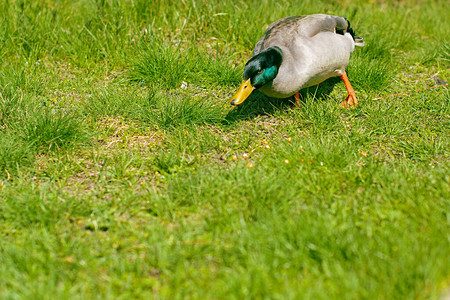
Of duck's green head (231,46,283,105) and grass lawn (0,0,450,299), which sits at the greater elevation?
duck's green head (231,46,283,105)

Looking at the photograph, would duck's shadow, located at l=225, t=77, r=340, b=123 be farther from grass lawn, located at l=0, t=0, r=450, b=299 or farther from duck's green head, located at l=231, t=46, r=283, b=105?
duck's green head, located at l=231, t=46, r=283, b=105

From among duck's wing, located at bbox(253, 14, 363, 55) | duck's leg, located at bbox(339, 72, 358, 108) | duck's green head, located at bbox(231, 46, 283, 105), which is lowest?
duck's leg, located at bbox(339, 72, 358, 108)

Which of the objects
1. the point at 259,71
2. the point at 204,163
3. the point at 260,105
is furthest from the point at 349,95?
the point at 204,163

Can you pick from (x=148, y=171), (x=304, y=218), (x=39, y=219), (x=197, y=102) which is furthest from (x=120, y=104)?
(x=304, y=218)

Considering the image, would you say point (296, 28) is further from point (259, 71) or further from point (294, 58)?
point (259, 71)

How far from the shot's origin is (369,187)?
111 inches

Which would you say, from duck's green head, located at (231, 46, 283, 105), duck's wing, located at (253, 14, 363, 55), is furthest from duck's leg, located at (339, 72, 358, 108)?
duck's green head, located at (231, 46, 283, 105)

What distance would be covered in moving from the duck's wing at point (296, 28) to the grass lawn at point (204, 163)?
0.59 m

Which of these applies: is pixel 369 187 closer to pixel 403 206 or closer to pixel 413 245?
pixel 403 206

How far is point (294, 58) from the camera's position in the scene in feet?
11.6

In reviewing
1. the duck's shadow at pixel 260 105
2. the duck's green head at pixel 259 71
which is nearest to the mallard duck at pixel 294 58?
the duck's green head at pixel 259 71

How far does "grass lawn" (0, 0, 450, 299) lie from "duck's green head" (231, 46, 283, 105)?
40 centimetres

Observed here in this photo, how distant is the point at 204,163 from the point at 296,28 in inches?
57.9

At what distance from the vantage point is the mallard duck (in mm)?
3395
